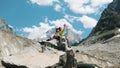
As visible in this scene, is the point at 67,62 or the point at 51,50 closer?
the point at 67,62

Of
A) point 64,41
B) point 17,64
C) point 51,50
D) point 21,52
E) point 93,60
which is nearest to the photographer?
point 17,64

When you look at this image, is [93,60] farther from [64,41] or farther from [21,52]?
[21,52]

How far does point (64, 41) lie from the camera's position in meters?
30.9

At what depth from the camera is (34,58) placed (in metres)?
24.2

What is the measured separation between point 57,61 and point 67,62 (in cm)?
73

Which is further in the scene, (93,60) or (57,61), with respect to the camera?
(93,60)

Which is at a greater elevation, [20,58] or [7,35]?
[7,35]

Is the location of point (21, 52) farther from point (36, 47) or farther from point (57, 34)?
point (57, 34)

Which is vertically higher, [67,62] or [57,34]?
[57,34]

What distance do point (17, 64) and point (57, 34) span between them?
936 cm

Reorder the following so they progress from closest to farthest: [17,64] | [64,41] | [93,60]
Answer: [17,64], [64,41], [93,60]

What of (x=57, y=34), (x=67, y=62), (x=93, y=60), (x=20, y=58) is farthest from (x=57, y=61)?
(x=93, y=60)

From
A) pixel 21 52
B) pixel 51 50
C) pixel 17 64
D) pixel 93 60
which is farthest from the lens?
pixel 93 60

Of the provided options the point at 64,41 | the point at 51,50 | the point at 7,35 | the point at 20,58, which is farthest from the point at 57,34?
the point at 20,58
